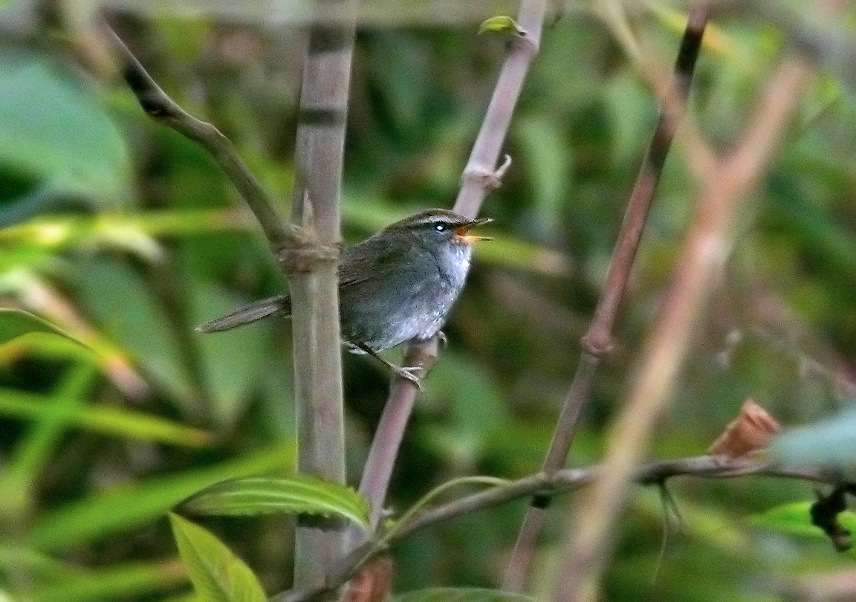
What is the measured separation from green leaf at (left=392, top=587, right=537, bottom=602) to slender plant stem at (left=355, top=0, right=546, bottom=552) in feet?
0.33

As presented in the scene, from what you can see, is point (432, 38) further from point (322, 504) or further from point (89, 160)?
point (89, 160)

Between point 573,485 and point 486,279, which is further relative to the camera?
point 486,279

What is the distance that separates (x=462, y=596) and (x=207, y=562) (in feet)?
0.72

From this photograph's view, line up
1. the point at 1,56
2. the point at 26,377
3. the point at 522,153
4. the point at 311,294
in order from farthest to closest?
the point at 522,153 < the point at 26,377 < the point at 311,294 < the point at 1,56

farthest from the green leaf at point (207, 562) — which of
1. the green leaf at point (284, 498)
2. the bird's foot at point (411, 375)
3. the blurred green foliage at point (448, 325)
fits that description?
the blurred green foliage at point (448, 325)

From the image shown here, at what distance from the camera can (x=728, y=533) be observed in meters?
3.84

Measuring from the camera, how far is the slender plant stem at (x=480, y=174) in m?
1.11

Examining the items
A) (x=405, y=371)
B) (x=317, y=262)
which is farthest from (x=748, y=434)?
(x=405, y=371)

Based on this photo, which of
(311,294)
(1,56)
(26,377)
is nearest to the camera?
(1,56)

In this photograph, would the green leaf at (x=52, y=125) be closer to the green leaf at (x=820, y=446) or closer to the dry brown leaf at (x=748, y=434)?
the green leaf at (x=820, y=446)

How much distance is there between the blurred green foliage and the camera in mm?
3219

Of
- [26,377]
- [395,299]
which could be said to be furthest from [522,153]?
[26,377]

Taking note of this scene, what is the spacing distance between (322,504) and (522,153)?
340cm

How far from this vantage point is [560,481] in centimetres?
84
